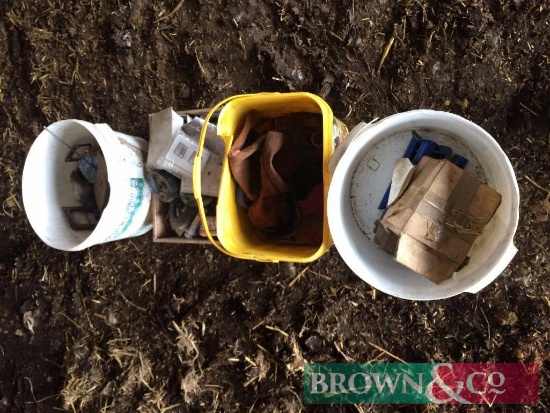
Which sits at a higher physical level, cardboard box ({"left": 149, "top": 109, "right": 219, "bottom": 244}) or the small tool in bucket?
the small tool in bucket

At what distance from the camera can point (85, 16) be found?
142cm

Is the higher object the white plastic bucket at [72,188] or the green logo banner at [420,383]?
the white plastic bucket at [72,188]

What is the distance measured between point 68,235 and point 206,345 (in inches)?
18.8

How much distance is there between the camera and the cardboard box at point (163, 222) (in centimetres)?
125

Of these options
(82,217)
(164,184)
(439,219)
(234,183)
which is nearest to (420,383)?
(439,219)

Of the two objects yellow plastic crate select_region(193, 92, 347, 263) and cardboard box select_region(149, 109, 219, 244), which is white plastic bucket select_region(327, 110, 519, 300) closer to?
yellow plastic crate select_region(193, 92, 347, 263)

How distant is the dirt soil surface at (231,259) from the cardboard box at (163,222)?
102mm

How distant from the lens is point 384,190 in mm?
1124

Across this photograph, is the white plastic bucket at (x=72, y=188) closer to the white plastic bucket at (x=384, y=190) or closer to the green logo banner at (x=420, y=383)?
the white plastic bucket at (x=384, y=190)

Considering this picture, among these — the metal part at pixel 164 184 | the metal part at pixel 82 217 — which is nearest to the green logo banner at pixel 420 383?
the metal part at pixel 164 184

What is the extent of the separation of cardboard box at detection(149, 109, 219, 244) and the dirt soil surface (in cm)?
10

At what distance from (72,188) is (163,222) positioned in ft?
0.89

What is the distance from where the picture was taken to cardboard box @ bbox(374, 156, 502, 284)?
0.97 meters

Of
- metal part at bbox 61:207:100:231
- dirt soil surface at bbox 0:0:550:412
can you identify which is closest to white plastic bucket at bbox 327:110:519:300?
dirt soil surface at bbox 0:0:550:412
